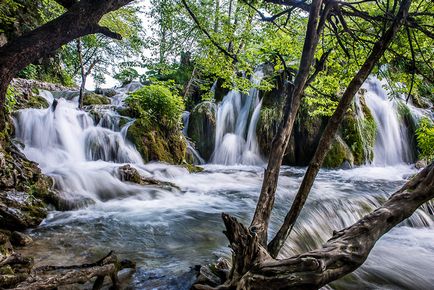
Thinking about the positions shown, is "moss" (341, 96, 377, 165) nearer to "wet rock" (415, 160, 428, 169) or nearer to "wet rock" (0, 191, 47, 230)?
"wet rock" (415, 160, 428, 169)

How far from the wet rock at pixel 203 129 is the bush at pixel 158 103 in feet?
9.46

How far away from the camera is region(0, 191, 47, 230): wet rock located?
3998 mm

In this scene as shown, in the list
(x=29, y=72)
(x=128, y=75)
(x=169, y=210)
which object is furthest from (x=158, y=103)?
(x=128, y=75)

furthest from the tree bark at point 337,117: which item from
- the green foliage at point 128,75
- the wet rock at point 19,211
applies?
the green foliage at point 128,75

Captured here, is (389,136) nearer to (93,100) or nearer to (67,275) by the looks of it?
(93,100)

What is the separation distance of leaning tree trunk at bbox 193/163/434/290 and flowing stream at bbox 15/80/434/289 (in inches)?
41.2

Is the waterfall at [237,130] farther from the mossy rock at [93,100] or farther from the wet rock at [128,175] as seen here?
the wet rock at [128,175]

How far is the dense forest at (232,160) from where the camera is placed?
6.60 feet

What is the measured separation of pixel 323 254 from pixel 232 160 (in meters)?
11.8

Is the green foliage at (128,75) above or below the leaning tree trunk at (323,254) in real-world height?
above

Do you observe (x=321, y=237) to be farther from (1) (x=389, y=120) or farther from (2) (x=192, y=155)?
(1) (x=389, y=120)

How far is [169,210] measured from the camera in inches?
226

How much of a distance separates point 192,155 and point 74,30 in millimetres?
10286

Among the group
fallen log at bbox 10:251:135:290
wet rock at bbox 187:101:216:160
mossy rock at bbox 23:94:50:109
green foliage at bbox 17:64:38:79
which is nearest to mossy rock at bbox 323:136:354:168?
wet rock at bbox 187:101:216:160
